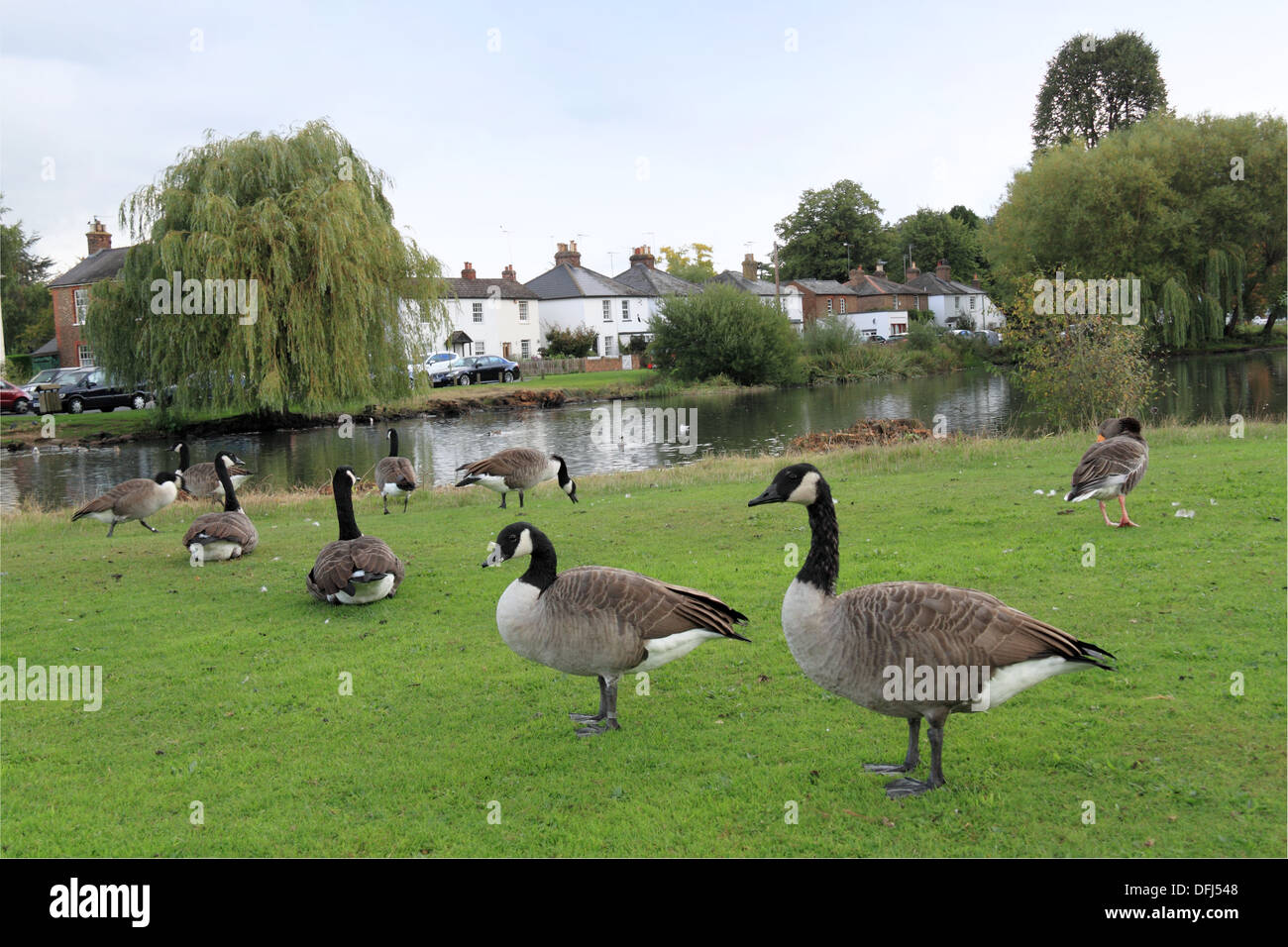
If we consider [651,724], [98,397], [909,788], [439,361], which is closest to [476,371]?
[439,361]

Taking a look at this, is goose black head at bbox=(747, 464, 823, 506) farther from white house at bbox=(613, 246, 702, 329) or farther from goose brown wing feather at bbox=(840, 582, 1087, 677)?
white house at bbox=(613, 246, 702, 329)

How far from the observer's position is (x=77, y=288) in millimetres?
70000

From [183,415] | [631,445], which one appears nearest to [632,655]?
[631,445]

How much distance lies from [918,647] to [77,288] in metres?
79.3

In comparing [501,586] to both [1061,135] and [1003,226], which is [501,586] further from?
[1061,135]

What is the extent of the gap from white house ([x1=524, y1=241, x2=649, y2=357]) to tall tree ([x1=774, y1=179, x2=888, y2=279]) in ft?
117

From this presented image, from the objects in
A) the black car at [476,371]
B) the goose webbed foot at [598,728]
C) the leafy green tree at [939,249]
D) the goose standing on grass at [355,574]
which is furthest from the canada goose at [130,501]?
the leafy green tree at [939,249]

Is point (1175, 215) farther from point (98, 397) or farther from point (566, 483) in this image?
point (98, 397)

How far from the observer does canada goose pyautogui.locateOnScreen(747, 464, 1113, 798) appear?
549cm

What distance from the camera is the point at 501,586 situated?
11.4 metres

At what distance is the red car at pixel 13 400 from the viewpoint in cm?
5403

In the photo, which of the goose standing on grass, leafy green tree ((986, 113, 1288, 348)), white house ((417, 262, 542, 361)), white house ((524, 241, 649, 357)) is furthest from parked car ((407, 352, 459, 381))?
the goose standing on grass

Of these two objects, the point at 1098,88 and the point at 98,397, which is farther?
the point at 1098,88

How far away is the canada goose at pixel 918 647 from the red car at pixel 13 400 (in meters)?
61.2
